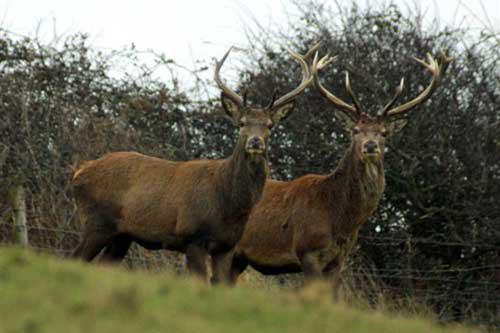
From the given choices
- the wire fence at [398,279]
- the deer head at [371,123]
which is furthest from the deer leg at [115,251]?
the deer head at [371,123]

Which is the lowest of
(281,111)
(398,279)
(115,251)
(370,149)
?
(398,279)

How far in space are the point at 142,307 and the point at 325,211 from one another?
21.8 feet

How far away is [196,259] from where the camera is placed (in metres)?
12.1

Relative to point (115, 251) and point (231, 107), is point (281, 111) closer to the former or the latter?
point (231, 107)

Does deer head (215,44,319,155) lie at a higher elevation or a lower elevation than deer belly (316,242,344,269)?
higher

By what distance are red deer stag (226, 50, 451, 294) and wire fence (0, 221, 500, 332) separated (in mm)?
1629

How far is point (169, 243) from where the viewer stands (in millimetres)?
12594

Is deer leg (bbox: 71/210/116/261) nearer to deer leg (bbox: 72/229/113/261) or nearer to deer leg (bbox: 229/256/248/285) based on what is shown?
deer leg (bbox: 72/229/113/261)

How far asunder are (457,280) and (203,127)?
485cm

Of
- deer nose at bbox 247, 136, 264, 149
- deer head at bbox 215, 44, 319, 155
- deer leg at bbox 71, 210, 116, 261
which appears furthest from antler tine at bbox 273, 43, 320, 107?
deer leg at bbox 71, 210, 116, 261

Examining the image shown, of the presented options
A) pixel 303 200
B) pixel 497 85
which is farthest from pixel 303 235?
pixel 497 85

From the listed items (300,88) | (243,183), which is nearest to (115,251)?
(243,183)

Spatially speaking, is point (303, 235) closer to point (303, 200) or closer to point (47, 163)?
point (303, 200)

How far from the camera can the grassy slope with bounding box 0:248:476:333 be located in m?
6.26
